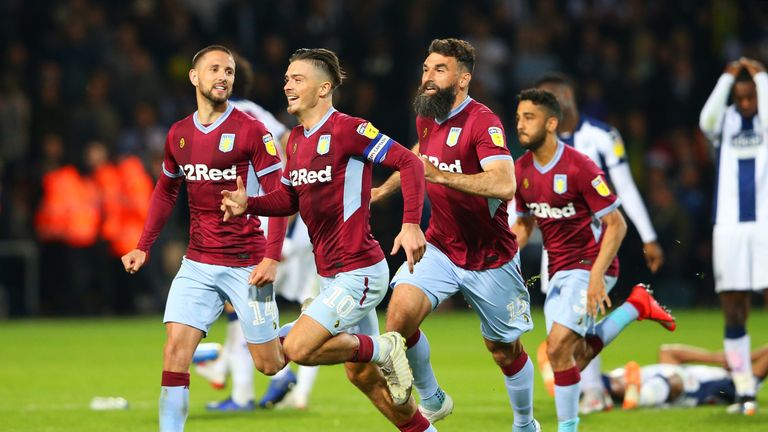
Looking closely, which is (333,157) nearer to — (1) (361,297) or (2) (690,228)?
(1) (361,297)

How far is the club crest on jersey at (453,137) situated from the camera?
762cm

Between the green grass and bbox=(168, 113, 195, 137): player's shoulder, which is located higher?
bbox=(168, 113, 195, 137): player's shoulder

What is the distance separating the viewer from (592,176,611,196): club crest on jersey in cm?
819

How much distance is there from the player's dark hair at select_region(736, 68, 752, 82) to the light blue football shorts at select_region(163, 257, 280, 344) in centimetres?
412

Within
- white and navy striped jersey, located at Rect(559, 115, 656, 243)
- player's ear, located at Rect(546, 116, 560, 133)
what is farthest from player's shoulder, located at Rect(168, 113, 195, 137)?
white and navy striped jersey, located at Rect(559, 115, 656, 243)

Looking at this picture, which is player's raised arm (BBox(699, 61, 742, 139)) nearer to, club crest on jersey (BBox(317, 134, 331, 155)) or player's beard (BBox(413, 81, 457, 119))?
player's beard (BBox(413, 81, 457, 119))

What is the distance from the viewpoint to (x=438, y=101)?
303 inches

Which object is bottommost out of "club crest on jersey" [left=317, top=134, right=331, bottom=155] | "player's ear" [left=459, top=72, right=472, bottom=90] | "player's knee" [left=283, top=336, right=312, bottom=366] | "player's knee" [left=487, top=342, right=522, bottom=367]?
"player's knee" [left=487, top=342, right=522, bottom=367]

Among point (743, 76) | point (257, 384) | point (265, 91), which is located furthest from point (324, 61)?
point (265, 91)

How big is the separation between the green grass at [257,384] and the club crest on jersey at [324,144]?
→ 7.65ft

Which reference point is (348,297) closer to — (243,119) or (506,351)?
(506,351)

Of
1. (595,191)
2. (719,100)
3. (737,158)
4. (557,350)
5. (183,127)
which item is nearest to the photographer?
(183,127)

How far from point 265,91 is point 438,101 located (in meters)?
11.0

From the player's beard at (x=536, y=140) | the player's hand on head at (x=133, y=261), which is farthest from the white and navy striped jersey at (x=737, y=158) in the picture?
the player's hand on head at (x=133, y=261)
